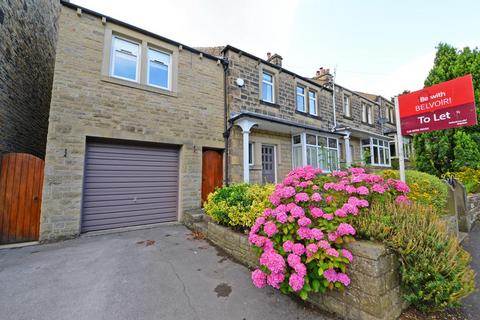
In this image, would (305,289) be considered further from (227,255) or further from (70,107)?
(70,107)

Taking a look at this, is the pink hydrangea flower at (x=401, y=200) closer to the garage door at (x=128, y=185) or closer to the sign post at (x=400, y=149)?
the sign post at (x=400, y=149)

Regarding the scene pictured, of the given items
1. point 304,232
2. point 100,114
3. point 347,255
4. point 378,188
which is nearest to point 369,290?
point 347,255

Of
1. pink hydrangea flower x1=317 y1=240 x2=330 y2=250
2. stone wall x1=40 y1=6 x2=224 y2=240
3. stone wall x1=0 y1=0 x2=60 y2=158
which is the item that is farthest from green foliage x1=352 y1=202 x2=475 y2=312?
stone wall x1=0 y1=0 x2=60 y2=158

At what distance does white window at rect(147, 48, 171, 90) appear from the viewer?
689cm

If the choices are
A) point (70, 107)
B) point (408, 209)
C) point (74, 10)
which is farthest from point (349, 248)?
point (74, 10)

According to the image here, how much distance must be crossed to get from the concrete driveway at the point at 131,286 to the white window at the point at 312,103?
9.72 meters

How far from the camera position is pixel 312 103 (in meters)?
11.7

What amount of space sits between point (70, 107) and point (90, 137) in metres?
0.90

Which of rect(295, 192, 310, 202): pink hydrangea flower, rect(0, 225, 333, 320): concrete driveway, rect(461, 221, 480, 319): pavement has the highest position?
rect(295, 192, 310, 202): pink hydrangea flower

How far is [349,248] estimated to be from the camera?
2.44 metres

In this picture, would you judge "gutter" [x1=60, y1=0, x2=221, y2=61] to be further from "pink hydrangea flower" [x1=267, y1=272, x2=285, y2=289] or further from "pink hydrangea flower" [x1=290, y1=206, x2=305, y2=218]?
"pink hydrangea flower" [x1=267, y1=272, x2=285, y2=289]

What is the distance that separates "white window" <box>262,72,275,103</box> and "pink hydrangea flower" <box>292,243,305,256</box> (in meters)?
8.12

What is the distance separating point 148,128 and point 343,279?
6428 millimetres

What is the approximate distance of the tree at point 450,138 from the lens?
7498 mm
